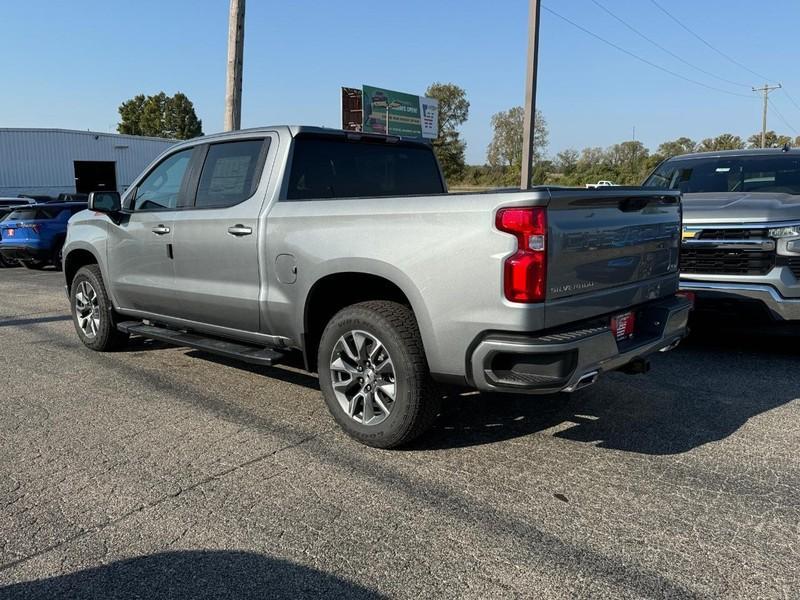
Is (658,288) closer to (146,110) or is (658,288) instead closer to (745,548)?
(745,548)

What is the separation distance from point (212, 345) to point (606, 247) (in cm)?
284

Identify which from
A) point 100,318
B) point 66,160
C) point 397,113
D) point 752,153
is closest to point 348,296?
point 100,318

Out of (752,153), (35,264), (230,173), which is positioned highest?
(752,153)

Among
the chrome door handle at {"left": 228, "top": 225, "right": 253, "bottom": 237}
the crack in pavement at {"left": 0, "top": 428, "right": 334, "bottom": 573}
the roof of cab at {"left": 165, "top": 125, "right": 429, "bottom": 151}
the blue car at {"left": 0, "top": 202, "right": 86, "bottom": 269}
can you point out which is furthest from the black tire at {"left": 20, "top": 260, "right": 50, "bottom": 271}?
the crack in pavement at {"left": 0, "top": 428, "right": 334, "bottom": 573}

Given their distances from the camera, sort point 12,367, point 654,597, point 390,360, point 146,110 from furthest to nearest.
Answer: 1. point 146,110
2. point 12,367
3. point 390,360
4. point 654,597

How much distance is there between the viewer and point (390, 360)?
3.81 m

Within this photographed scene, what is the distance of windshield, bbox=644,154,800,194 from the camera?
6.86 metres

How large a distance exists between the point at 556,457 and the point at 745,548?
1.17m

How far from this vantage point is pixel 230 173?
4.94 metres

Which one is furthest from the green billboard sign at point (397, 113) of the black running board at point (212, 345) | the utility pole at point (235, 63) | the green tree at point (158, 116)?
the green tree at point (158, 116)

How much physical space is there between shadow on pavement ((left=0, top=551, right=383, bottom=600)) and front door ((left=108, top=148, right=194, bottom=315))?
2.88 meters

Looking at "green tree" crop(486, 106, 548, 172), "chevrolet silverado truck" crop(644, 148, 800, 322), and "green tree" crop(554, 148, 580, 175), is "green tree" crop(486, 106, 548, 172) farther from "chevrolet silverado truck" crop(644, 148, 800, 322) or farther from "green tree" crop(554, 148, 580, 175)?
"chevrolet silverado truck" crop(644, 148, 800, 322)

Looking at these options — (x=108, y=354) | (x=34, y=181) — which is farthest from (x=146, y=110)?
(x=108, y=354)

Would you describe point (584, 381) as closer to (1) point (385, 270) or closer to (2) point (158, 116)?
(1) point (385, 270)
